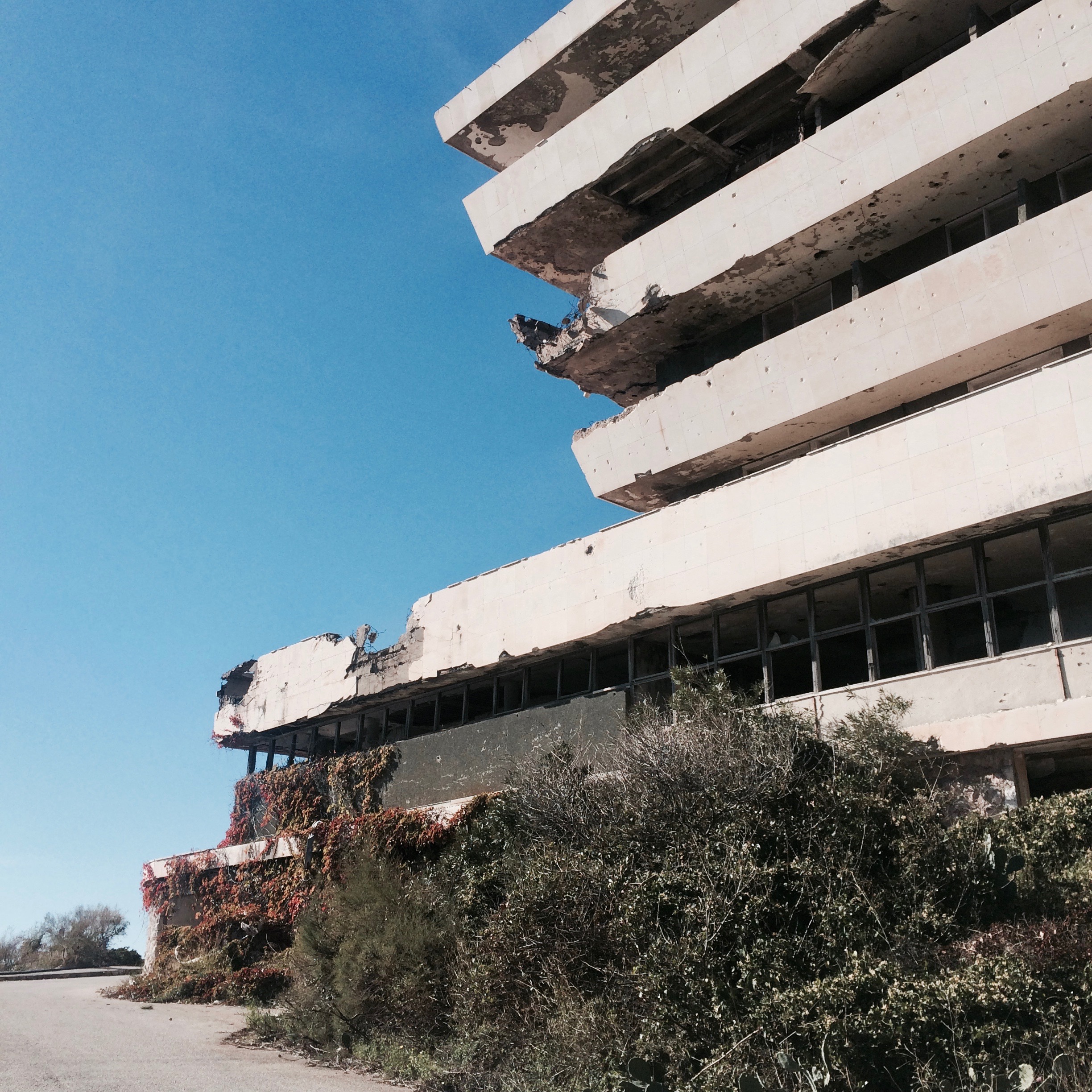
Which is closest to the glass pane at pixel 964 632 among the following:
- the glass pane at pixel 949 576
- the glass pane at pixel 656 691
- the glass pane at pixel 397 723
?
the glass pane at pixel 949 576

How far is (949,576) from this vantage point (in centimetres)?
1812

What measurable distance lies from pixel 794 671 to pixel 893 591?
4747mm

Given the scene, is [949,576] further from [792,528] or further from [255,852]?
[255,852]

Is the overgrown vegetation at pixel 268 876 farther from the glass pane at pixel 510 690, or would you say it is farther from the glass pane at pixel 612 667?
the glass pane at pixel 612 667

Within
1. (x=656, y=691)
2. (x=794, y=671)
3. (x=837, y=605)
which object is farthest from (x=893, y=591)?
(x=656, y=691)

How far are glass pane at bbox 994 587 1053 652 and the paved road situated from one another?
41.6 feet

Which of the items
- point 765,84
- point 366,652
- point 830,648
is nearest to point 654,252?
point 765,84

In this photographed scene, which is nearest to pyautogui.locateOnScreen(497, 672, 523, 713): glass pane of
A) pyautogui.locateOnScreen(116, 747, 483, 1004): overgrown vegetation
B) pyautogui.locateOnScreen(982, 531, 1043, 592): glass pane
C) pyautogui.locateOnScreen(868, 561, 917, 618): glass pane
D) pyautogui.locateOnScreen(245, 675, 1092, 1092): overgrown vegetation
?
pyautogui.locateOnScreen(116, 747, 483, 1004): overgrown vegetation

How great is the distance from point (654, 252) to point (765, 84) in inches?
165

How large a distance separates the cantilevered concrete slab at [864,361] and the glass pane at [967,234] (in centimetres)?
153

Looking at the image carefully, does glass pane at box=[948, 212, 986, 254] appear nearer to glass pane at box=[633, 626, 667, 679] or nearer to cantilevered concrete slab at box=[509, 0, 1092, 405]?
cantilevered concrete slab at box=[509, 0, 1092, 405]

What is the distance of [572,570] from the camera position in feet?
70.3

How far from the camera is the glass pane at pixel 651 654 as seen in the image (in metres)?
20.8

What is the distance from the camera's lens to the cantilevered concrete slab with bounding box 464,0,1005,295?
20.1 meters
